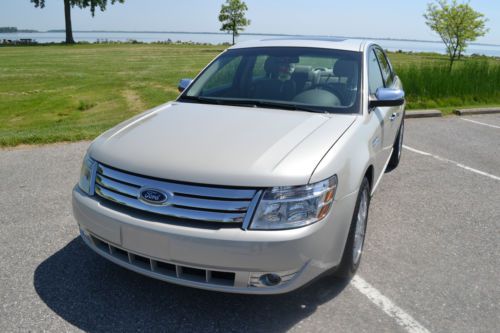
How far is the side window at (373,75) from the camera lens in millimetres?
3809

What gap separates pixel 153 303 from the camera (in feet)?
9.02

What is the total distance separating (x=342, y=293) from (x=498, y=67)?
12843 mm

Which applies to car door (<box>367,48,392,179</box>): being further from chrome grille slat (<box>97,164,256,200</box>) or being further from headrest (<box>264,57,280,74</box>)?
chrome grille slat (<box>97,164,256,200</box>)

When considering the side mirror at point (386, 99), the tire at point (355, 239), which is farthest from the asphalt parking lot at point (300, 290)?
the side mirror at point (386, 99)

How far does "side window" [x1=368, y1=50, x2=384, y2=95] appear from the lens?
3.81 meters

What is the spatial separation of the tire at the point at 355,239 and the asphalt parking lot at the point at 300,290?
14 cm

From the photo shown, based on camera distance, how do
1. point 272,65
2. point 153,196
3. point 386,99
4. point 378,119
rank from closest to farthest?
point 153,196, point 386,99, point 378,119, point 272,65

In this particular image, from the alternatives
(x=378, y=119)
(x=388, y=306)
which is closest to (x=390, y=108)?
(x=378, y=119)

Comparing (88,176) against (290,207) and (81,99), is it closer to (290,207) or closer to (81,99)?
(290,207)

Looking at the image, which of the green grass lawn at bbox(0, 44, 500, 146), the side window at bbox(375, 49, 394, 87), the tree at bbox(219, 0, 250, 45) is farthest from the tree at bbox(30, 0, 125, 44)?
the side window at bbox(375, 49, 394, 87)

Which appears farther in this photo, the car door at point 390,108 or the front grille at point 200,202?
the car door at point 390,108

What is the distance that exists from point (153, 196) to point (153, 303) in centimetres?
78

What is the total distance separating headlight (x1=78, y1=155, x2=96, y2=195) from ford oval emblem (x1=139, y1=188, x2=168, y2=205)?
48cm

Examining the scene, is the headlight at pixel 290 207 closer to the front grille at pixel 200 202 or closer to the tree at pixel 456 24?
the front grille at pixel 200 202
